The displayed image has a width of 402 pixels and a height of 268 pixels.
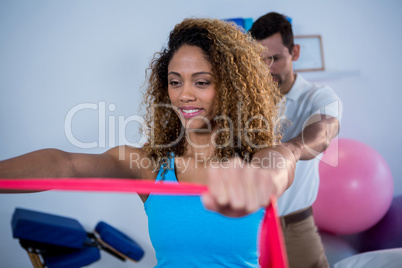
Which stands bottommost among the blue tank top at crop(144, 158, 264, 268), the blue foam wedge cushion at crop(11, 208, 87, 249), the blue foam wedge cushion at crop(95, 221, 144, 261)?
the blue foam wedge cushion at crop(95, 221, 144, 261)

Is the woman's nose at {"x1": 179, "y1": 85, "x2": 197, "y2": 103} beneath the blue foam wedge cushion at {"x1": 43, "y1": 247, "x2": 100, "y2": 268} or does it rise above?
above

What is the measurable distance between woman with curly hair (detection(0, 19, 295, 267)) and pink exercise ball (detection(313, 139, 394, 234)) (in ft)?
3.48

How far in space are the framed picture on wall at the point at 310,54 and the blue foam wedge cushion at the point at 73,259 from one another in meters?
1.95

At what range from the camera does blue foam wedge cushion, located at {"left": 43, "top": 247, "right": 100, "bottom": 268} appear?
1.68m

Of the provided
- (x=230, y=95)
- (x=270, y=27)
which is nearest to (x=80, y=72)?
(x=270, y=27)

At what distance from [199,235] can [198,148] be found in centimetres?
32

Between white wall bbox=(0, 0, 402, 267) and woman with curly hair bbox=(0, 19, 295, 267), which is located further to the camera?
white wall bbox=(0, 0, 402, 267)

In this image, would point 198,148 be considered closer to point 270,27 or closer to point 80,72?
point 270,27

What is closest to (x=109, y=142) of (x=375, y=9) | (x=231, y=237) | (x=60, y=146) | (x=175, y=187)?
(x=60, y=146)

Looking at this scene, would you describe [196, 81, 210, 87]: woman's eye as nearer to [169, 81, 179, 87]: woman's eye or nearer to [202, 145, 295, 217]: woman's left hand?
[169, 81, 179, 87]: woman's eye

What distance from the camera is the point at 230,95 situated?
1.11 m

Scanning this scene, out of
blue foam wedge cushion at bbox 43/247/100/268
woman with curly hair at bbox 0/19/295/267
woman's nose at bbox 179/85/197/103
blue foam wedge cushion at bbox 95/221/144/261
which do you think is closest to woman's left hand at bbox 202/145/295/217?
woman with curly hair at bbox 0/19/295/267

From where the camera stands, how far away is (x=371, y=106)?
112 inches

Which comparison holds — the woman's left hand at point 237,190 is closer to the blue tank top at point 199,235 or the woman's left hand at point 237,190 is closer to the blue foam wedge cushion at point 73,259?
the blue tank top at point 199,235
